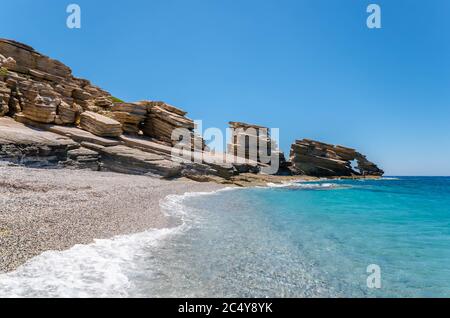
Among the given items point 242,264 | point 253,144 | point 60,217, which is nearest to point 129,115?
point 253,144

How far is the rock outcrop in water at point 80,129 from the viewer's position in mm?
30891

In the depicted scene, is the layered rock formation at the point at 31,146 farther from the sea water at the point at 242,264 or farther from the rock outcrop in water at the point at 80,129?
the sea water at the point at 242,264

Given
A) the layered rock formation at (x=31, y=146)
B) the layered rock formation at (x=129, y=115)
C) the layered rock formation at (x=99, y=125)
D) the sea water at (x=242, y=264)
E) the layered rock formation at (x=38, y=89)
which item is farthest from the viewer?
the layered rock formation at (x=129, y=115)

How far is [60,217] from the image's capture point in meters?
11.9

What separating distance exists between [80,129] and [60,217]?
98.5 ft

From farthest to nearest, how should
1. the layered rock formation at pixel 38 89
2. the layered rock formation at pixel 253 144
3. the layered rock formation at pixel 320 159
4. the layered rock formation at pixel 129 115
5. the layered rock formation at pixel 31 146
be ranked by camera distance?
the layered rock formation at pixel 320 159, the layered rock formation at pixel 253 144, the layered rock formation at pixel 129 115, the layered rock formation at pixel 38 89, the layered rock formation at pixel 31 146

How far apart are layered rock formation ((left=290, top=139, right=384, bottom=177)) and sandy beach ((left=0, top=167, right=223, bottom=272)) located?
69.7m

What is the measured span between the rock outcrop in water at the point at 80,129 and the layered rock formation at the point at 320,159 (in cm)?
3132

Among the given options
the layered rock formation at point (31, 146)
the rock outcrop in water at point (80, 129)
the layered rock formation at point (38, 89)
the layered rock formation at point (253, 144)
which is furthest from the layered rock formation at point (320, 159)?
the layered rock formation at point (31, 146)

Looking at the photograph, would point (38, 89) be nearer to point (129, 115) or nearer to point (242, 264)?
point (129, 115)

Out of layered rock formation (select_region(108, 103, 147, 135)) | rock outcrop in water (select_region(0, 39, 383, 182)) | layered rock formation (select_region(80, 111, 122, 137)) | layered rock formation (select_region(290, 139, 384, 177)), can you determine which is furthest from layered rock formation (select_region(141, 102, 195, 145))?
layered rock formation (select_region(290, 139, 384, 177))

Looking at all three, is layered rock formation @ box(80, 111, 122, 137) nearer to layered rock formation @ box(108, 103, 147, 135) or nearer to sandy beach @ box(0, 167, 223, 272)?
layered rock formation @ box(108, 103, 147, 135)

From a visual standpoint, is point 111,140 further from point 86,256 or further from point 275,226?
point 86,256

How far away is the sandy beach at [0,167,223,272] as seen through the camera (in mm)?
8914
